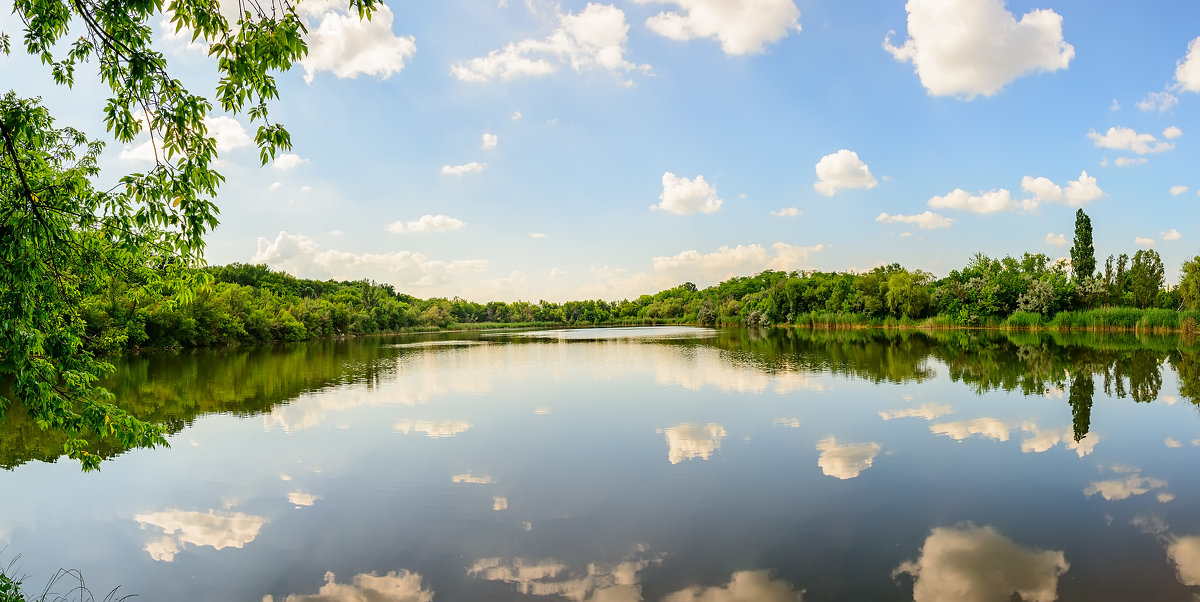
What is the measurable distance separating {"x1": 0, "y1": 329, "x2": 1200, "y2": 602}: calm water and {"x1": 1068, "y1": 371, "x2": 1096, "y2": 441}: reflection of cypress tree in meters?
0.12

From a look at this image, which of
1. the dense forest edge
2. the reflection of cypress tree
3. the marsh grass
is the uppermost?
the dense forest edge

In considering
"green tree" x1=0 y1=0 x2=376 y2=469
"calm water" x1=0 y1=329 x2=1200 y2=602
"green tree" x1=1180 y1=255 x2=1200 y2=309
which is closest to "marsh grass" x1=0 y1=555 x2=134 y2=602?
"calm water" x1=0 y1=329 x2=1200 y2=602

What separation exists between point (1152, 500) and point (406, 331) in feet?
345

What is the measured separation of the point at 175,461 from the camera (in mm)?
11227

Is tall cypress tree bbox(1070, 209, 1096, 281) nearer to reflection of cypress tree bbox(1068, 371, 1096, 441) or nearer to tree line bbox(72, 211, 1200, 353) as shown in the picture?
tree line bbox(72, 211, 1200, 353)

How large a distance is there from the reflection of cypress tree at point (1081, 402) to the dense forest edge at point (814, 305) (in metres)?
15.5

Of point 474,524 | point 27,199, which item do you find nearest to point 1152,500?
point 474,524

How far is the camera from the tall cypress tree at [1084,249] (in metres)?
56.8

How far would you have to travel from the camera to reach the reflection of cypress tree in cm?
1225

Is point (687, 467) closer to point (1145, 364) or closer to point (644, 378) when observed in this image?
point (644, 378)

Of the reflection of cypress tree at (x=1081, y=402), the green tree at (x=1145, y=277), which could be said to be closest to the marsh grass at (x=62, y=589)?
the reflection of cypress tree at (x=1081, y=402)

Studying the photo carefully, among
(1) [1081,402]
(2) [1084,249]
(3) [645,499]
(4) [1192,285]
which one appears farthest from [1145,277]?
(3) [645,499]

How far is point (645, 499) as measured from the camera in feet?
27.1

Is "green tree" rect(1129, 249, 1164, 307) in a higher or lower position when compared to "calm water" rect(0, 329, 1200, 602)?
Answer: higher
